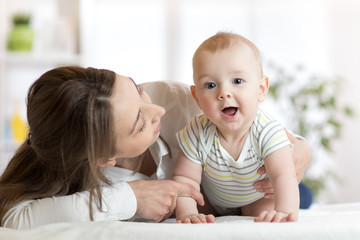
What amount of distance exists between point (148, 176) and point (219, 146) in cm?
32

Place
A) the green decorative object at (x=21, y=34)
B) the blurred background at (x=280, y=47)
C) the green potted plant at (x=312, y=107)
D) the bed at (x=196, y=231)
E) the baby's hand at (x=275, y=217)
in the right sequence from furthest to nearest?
the blurred background at (x=280, y=47), the green potted plant at (x=312, y=107), the green decorative object at (x=21, y=34), the baby's hand at (x=275, y=217), the bed at (x=196, y=231)

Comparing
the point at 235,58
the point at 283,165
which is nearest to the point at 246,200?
the point at 283,165

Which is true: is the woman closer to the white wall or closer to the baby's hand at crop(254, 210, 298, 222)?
the baby's hand at crop(254, 210, 298, 222)

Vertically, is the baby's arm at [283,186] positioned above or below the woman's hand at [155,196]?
above

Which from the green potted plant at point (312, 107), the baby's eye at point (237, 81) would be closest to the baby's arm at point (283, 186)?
the baby's eye at point (237, 81)

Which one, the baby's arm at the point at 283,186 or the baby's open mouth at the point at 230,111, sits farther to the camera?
the baby's open mouth at the point at 230,111

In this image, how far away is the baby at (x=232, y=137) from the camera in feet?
4.58

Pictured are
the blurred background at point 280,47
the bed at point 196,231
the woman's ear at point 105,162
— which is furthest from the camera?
the blurred background at point 280,47

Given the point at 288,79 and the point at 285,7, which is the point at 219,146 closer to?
the point at 288,79

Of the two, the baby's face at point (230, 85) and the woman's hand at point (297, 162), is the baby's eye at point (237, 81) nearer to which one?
the baby's face at point (230, 85)

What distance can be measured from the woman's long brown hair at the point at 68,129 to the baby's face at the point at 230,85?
0.28 meters

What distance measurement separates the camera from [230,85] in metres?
1.41

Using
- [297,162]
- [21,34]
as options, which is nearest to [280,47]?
[21,34]

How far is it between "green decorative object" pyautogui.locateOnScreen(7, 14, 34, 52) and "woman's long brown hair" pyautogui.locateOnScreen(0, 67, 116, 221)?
2.60m
